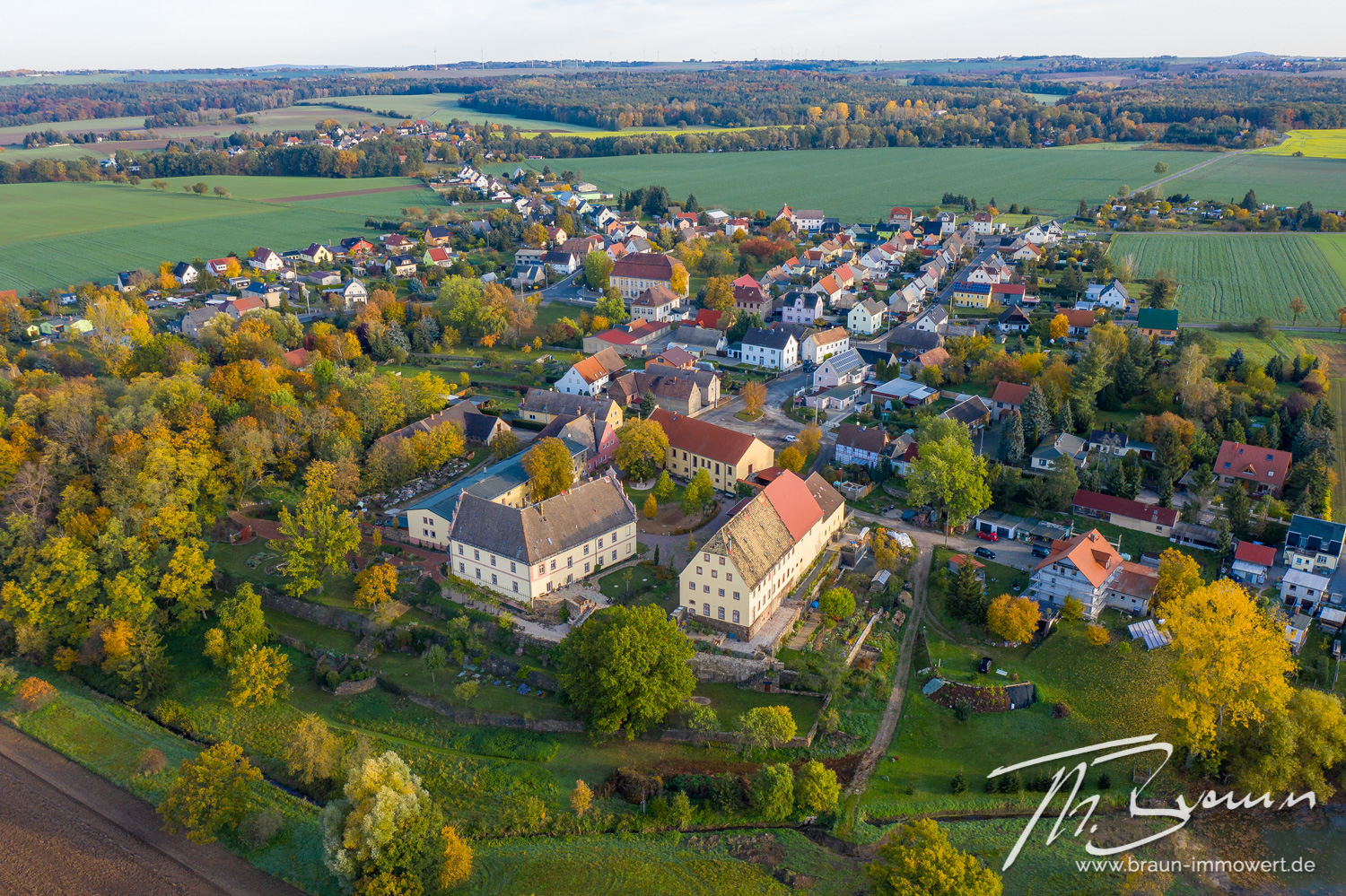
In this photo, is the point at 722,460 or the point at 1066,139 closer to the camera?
the point at 722,460

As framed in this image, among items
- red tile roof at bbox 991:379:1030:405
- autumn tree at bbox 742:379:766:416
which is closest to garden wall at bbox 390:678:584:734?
autumn tree at bbox 742:379:766:416

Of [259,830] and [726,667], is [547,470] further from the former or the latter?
[259,830]

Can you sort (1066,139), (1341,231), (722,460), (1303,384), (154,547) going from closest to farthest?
(154,547), (722,460), (1303,384), (1341,231), (1066,139)

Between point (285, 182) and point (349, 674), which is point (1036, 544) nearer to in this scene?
point (349, 674)

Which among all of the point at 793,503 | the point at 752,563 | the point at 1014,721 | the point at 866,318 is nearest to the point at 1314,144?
the point at 866,318

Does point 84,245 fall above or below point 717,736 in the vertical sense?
above

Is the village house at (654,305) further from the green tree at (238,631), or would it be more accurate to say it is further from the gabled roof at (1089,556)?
the green tree at (238,631)

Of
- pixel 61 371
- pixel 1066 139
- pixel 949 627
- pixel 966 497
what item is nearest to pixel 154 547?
pixel 61 371
